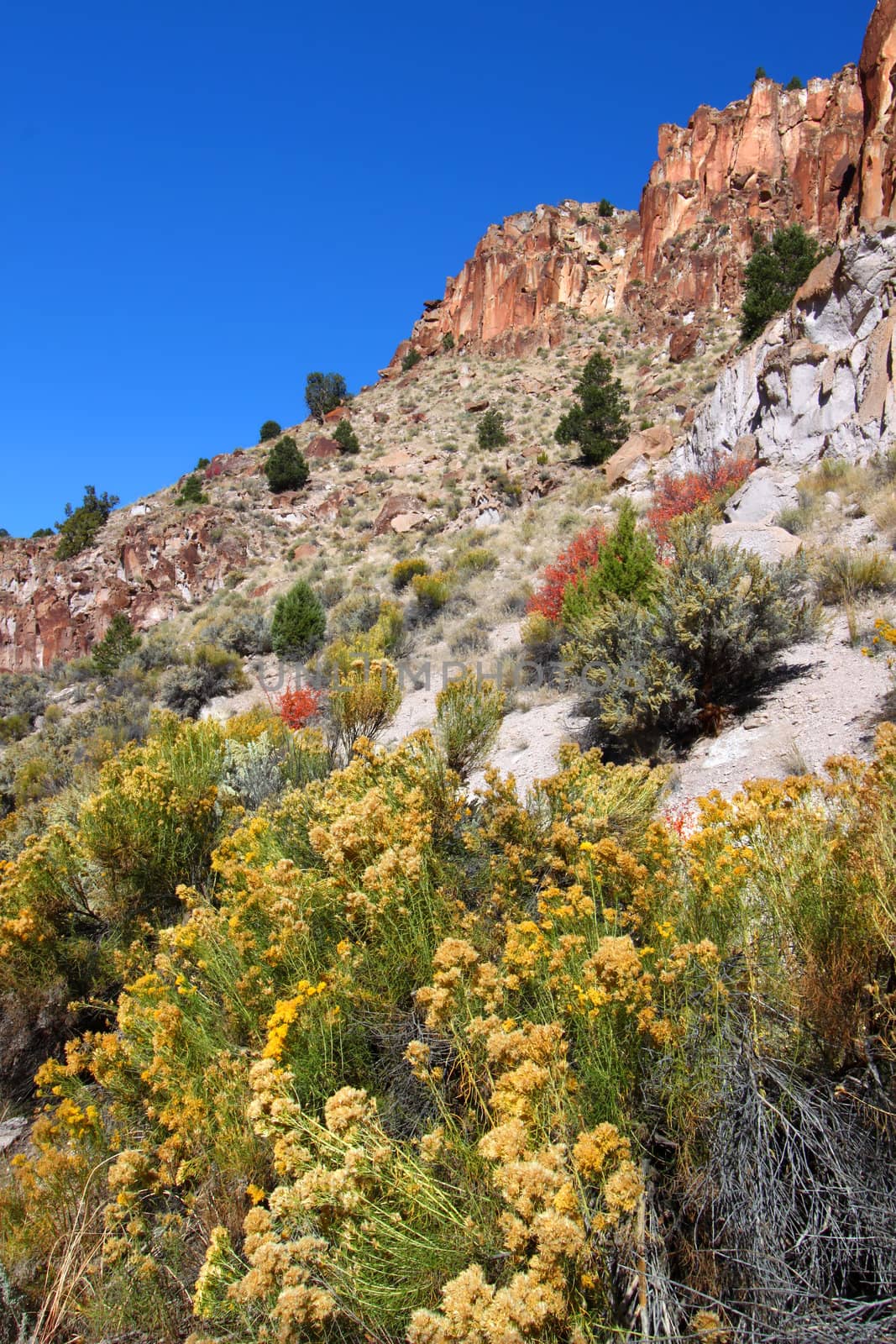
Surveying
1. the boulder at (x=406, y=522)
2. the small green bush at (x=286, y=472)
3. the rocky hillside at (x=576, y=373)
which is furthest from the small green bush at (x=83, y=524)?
the boulder at (x=406, y=522)

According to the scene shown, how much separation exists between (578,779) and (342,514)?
79.6ft

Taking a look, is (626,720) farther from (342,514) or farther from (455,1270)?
(342,514)

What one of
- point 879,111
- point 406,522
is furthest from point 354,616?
point 879,111

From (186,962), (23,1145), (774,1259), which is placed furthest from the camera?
(23,1145)

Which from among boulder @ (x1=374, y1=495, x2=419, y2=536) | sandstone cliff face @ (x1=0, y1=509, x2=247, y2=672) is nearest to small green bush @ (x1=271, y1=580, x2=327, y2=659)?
boulder @ (x1=374, y1=495, x2=419, y2=536)

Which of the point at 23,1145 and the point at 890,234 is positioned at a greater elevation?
the point at 890,234

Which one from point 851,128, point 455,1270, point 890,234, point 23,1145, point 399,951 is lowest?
point 23,1145

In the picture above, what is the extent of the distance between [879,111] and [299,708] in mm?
27010

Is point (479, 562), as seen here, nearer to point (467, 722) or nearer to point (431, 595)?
point (431, 595)

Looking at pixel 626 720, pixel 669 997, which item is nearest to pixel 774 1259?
pixel 669 997

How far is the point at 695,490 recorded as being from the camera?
13.2 metres

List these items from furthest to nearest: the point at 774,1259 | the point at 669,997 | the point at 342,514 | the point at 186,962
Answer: the point at 342,514
the point at 186,962
the point at 669,997
the point at 774,1259

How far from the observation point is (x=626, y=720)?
5969 mm

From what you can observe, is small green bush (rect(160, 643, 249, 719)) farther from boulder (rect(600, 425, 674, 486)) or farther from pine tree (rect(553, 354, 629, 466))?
pine tree (rect(553, 354, 629, 466))
